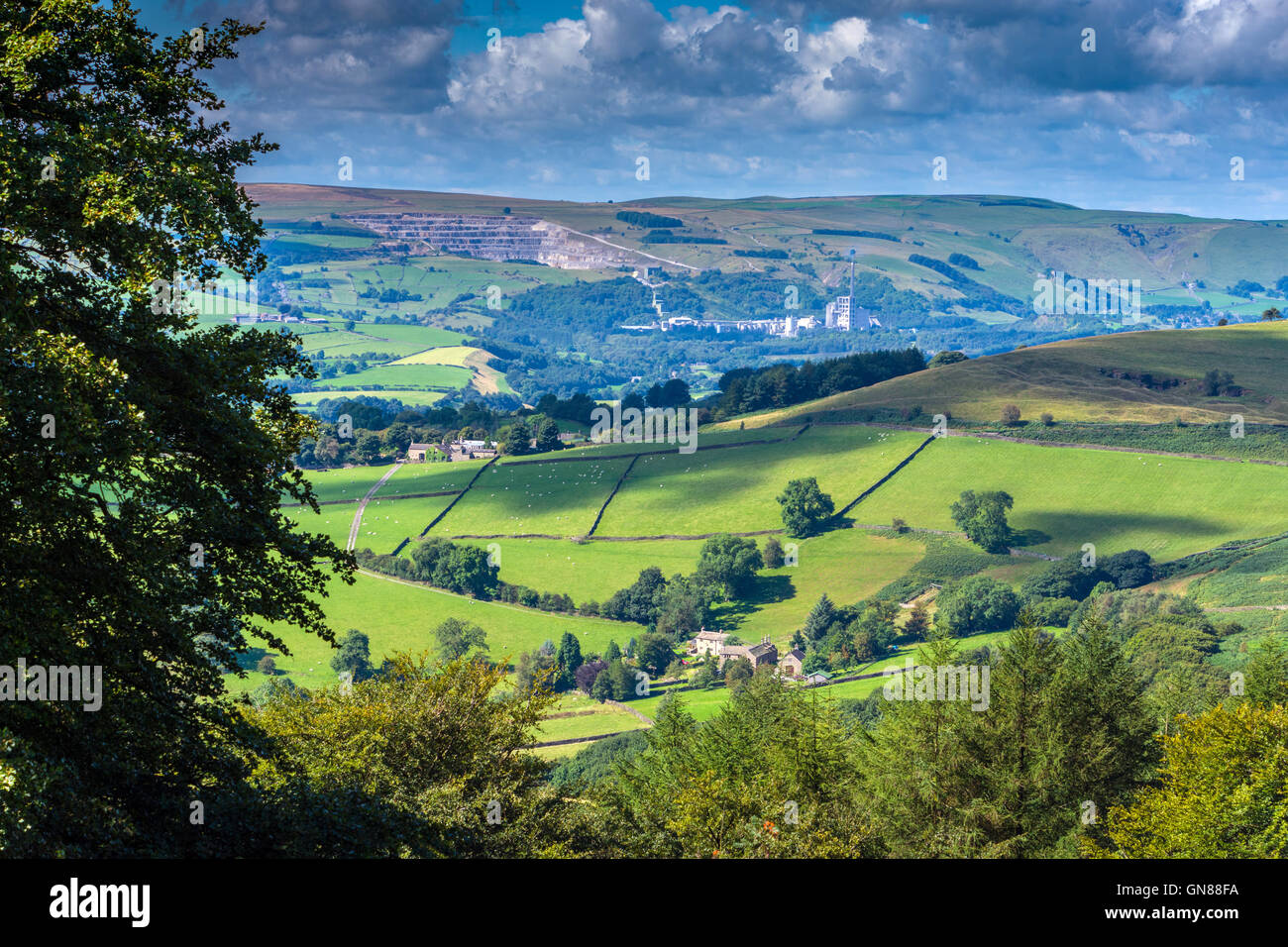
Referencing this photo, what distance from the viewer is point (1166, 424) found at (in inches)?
6220

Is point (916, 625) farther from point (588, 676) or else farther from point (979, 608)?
point (588, 676)

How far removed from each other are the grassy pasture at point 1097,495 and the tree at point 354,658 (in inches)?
2799

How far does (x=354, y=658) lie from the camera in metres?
108

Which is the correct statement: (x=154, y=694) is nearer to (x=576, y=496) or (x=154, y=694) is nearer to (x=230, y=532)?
(x=230, y=532)

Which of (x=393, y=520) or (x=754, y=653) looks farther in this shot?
(x=393, y=520)

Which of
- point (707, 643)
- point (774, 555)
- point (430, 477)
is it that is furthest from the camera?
point (430, 477)

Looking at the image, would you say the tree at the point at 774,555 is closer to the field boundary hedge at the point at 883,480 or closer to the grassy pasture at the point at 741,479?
the grassy pasture at the point at 741,479

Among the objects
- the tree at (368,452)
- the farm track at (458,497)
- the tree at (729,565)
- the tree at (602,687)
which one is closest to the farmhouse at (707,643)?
the tree at (729,565)

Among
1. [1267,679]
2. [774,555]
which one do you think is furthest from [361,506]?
[1267,679]

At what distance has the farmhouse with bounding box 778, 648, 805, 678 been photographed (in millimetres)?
112062

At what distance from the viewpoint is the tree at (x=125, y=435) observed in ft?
48.6

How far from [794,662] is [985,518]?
3973 cm
